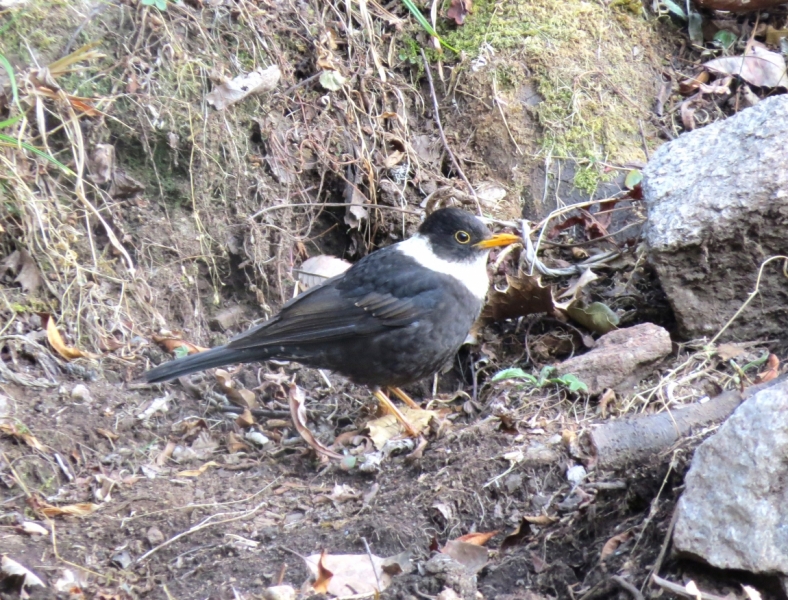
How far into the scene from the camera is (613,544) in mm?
3197

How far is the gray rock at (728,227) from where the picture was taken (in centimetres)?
502

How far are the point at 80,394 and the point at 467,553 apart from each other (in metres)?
2.81

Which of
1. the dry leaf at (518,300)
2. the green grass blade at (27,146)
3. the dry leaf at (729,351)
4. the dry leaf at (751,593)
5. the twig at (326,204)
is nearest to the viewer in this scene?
the dry leaf at (751,593)

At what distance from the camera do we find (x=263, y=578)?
3777 mm

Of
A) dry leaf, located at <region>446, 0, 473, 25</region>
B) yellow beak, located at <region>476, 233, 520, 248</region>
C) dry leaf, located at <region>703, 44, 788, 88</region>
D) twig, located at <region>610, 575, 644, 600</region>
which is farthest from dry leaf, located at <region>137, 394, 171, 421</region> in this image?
dry leaf, located at <region>703, 44, 788, 88</region>

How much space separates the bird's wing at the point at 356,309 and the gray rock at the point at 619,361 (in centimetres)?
115

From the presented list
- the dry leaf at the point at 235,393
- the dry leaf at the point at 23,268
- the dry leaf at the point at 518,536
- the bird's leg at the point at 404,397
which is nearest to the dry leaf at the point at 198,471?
the dry leaf at the point at 235,393

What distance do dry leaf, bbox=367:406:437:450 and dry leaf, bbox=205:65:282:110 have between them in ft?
9.00

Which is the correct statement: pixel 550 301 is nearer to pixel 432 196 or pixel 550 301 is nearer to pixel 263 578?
pixel 432 196

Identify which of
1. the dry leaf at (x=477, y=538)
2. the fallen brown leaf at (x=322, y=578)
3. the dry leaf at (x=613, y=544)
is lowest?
the dry leaf at (x=477, y=538)

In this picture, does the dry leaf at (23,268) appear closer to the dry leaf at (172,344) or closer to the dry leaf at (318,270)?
the dry leaf at (172,344)

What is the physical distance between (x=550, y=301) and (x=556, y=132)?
1.90 metres

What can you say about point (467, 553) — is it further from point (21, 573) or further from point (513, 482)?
point (21, 573)

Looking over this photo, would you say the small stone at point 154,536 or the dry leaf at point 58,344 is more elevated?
the dry leaf at point 58,344
